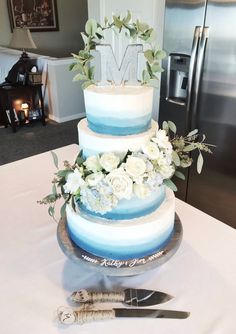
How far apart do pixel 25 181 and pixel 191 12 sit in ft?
4.72

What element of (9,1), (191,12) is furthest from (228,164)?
(9,1)

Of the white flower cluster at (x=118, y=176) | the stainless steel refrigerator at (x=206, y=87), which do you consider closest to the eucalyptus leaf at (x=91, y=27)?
the white flower cluster at (x=118, y=176)

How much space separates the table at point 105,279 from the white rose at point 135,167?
0.32 m

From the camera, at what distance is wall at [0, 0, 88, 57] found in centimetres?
624

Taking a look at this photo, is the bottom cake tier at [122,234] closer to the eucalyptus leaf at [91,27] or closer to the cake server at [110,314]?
the cake server at [110,314]

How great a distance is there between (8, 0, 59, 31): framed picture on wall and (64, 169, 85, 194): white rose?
20.5 feet

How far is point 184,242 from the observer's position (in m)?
A: 0.99

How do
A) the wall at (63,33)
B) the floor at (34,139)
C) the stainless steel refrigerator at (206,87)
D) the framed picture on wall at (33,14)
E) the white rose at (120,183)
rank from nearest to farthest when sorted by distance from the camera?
the white rose at (120,183) → the stainless steel refrigerator at (206,87) → the floor at (34,139) → the framed picture on wall at (33,14) → the wall at (63,33)

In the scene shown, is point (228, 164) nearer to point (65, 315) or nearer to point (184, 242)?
point (184, 242)

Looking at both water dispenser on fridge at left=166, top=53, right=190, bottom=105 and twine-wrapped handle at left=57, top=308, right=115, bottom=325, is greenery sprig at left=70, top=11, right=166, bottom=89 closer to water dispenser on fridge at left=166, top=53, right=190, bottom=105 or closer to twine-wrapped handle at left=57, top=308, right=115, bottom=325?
twine-wrapped handle at left=57, top=308, right=115, bottom=325

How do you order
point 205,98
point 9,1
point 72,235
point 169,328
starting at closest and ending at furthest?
1. point 169,328
2. point 72,235
3. point 205,98
4. point 9,1

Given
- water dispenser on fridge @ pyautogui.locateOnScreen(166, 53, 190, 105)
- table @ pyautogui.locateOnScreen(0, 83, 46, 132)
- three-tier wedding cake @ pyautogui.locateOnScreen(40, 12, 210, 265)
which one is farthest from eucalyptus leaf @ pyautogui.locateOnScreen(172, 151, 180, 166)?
table @ pyautogui.locateOnScreen(0, 83, 46, 132)

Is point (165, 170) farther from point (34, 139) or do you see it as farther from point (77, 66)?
point (34, 139)

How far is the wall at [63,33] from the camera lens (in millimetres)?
6242
